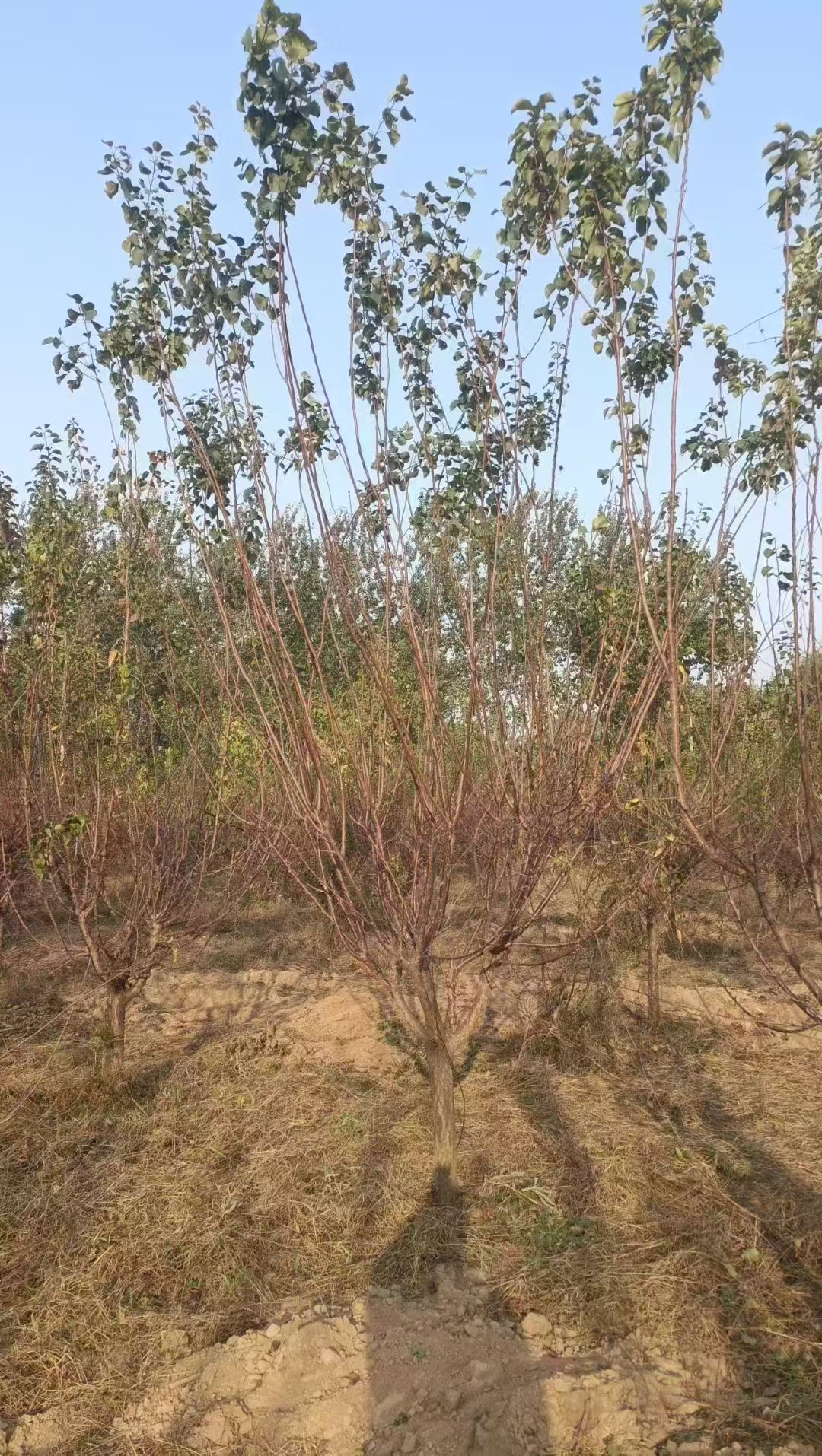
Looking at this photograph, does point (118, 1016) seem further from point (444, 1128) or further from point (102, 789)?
point (444, 1128)

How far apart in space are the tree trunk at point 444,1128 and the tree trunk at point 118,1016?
197 centimetres

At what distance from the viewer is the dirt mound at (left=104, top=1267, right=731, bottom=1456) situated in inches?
114

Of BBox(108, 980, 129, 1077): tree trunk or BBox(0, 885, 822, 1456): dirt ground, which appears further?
BBox(108, 980, 129, 1077): tree trunk

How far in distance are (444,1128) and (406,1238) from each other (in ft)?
1.45

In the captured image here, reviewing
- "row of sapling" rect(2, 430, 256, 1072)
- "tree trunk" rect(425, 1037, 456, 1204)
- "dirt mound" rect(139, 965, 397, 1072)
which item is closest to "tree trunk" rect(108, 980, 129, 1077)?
"row of sapling" rect(2, 430, 256, 1072)

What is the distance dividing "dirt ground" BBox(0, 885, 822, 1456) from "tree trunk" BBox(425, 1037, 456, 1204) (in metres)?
0.09

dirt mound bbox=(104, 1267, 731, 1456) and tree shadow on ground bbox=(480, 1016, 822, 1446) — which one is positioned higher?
tree shadow on ground bbox=(480, 1016, 822, 1446)

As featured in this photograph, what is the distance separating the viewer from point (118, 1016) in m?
Result: 5.28

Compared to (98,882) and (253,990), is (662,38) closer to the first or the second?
(98,882)

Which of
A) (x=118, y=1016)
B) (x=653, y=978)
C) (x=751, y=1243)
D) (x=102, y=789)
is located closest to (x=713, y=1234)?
(x=751, y=1243)

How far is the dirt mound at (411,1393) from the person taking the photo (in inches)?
114

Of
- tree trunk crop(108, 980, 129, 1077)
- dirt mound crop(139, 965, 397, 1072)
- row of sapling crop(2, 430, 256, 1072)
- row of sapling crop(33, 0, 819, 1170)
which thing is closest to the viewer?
row of sapling crop(33, 0, 819, 1170)

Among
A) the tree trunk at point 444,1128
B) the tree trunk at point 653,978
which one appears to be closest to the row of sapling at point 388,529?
the tree trunk at point 444,1128

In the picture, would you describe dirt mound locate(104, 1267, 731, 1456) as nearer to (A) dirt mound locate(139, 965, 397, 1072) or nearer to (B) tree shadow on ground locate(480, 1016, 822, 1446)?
(B) tree shadow on ground locate(480, 1016, 822, 1446)
